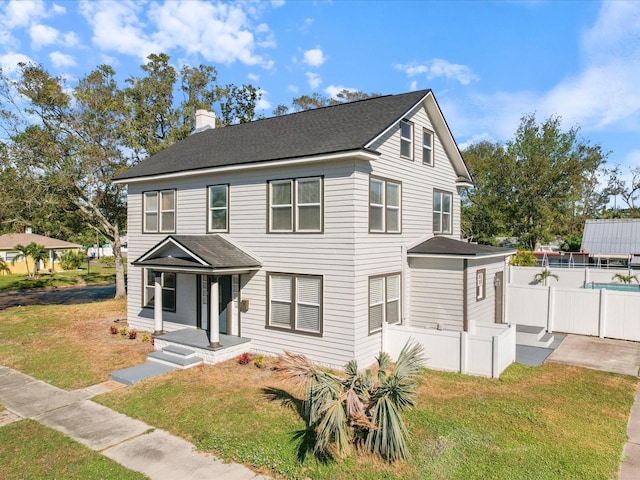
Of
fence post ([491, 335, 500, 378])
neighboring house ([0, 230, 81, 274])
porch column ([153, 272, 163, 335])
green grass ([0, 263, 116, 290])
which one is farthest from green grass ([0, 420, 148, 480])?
neighboring house ([0, 230, 81, 274])

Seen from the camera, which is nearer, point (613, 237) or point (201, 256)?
point (201, 256)

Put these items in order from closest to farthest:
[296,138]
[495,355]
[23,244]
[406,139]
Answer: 1. [495,355]
2. [296,138]
3. [406,139]
4. [23,244]

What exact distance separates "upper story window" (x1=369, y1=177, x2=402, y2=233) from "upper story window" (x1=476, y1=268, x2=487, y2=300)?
3294 mm

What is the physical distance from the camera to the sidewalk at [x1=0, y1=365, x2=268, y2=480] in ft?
20.8

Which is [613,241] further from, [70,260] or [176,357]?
[70,260]

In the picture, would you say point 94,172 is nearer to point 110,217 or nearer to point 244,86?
point 110,217

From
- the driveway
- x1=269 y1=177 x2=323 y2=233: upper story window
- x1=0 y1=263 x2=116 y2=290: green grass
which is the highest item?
x1=269 y1=177 x2=323 y2=233: upper story window

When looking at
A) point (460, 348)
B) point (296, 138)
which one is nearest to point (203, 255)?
point (296, 138)

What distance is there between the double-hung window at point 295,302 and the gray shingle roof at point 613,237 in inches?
1094

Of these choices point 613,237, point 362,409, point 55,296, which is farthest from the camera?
point 613,237

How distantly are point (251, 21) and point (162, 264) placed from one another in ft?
29.1

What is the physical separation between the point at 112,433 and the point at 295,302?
5539mm

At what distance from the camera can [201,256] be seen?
38.5 feet

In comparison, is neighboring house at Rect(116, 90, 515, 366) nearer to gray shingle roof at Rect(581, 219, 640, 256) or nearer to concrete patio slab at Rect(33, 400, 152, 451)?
concrete patio slab at Rect(33, 400, 152, 451)
